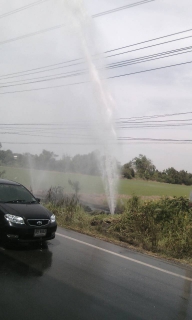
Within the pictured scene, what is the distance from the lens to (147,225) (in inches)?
391

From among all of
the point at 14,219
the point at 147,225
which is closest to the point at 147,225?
the point at 147,225

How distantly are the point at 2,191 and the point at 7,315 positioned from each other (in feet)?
15.0

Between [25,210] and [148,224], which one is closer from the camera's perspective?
[25,210]

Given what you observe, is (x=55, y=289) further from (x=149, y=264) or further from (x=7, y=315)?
(x=149, y=264)

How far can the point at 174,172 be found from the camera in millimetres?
63188

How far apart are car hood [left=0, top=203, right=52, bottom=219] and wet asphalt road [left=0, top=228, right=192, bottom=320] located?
2.47ft

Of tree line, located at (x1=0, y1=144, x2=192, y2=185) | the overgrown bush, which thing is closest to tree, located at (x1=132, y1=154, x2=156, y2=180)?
tree line, located at (x1=0, y1=144, x2=192, y2=185)

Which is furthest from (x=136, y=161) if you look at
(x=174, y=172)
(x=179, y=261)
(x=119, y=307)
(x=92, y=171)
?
(x=119, y=307)

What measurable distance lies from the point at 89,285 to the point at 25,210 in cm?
275

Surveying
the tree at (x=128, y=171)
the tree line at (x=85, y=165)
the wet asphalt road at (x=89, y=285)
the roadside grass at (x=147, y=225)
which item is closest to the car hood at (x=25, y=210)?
the wet asphalt road at (x=89, y=285)

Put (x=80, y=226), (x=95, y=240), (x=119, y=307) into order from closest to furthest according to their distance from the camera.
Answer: (x=119, y=307) < (x=95, y=240) < (x=80, y=226)

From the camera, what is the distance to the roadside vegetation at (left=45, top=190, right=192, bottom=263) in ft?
28.9

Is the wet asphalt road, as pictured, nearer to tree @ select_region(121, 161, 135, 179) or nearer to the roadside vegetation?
the roadside vegetation

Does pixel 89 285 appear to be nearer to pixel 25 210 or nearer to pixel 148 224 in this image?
pixel 25 210
